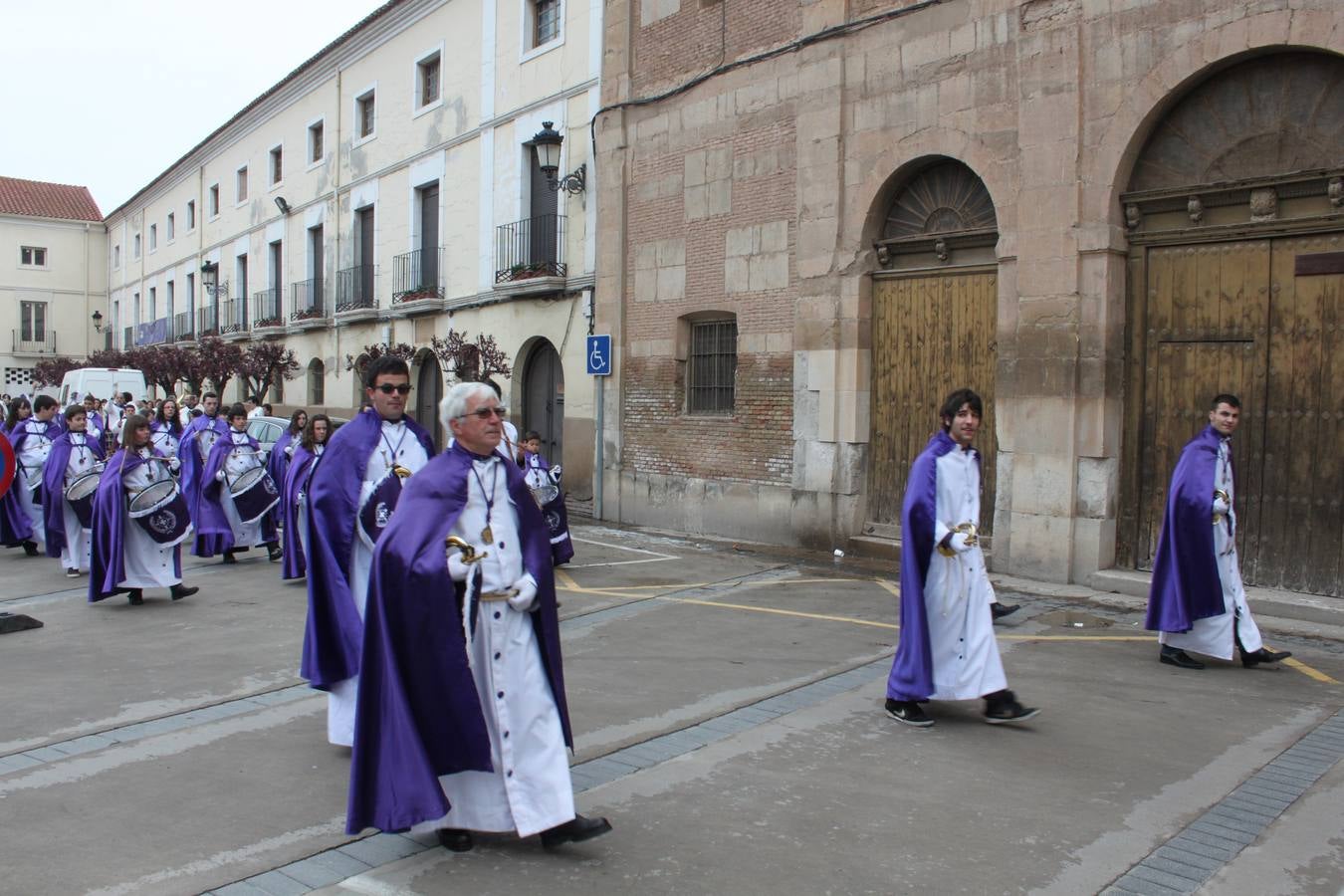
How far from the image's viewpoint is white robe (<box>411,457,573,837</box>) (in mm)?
4211

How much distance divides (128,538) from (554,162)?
9284 millimetres

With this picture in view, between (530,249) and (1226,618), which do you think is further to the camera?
(530,249)

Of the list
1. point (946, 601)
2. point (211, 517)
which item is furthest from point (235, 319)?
point (946, 601)

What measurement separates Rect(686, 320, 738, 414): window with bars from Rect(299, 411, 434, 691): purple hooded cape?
948cm

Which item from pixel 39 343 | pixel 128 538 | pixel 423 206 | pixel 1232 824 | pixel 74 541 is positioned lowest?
pixel 1232 824

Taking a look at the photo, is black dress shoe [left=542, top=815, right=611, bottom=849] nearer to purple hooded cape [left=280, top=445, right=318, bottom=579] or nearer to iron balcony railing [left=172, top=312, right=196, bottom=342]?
purple hooded cape [left=280, top=445, right=318, bottom=579]

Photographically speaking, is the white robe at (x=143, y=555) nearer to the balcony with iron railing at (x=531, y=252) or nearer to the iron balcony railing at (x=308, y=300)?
the balcony with iron railing at (x=531, y=252)

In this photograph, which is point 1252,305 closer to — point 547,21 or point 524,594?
point 524,594

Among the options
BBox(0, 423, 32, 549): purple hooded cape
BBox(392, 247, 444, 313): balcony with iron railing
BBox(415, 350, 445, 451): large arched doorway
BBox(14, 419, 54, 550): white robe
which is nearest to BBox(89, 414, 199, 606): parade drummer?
BBox(0, 423, 32, 549): purple hooded cape

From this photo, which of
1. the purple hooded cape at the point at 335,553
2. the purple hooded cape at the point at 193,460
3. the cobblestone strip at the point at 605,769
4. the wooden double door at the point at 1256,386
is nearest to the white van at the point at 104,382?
the purple hooded cape at the point at 193,460

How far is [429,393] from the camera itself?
24.5 meters

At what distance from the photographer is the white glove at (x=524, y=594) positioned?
4.24 m

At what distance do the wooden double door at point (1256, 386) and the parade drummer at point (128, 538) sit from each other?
864 centimetres

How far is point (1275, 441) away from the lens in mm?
9672
